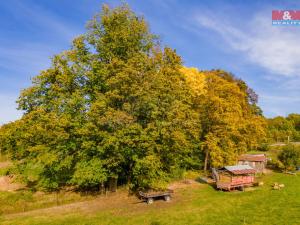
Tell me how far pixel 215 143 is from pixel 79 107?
17345 millimetres

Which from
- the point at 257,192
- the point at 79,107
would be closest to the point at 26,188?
the point at 79,107

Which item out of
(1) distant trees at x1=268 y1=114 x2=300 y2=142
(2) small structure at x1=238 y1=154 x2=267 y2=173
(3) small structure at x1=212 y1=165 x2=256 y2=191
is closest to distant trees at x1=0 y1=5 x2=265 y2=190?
(3) small structure at x1=212 y1=165 x2=256 y2=191

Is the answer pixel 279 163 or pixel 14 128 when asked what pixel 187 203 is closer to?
pixel 14 128

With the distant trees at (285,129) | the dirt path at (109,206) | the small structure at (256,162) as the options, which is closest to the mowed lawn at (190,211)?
the dirt path at (109,206)

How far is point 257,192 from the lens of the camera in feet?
85.6

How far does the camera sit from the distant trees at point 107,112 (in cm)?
2261

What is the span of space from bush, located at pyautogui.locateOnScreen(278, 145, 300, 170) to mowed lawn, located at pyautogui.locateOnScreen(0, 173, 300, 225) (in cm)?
1257

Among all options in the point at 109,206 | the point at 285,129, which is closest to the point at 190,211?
the point at 109,206

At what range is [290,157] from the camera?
3738 cm

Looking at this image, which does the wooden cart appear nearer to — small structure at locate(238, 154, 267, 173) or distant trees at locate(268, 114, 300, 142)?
small structure at locate(238, 154, 267, 173)

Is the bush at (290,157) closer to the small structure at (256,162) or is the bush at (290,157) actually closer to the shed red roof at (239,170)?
the small structure at (256,162)

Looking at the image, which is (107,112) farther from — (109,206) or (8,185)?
(8,185)

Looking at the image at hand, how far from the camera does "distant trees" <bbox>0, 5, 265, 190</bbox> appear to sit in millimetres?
22609

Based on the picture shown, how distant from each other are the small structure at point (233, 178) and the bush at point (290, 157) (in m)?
12.7
